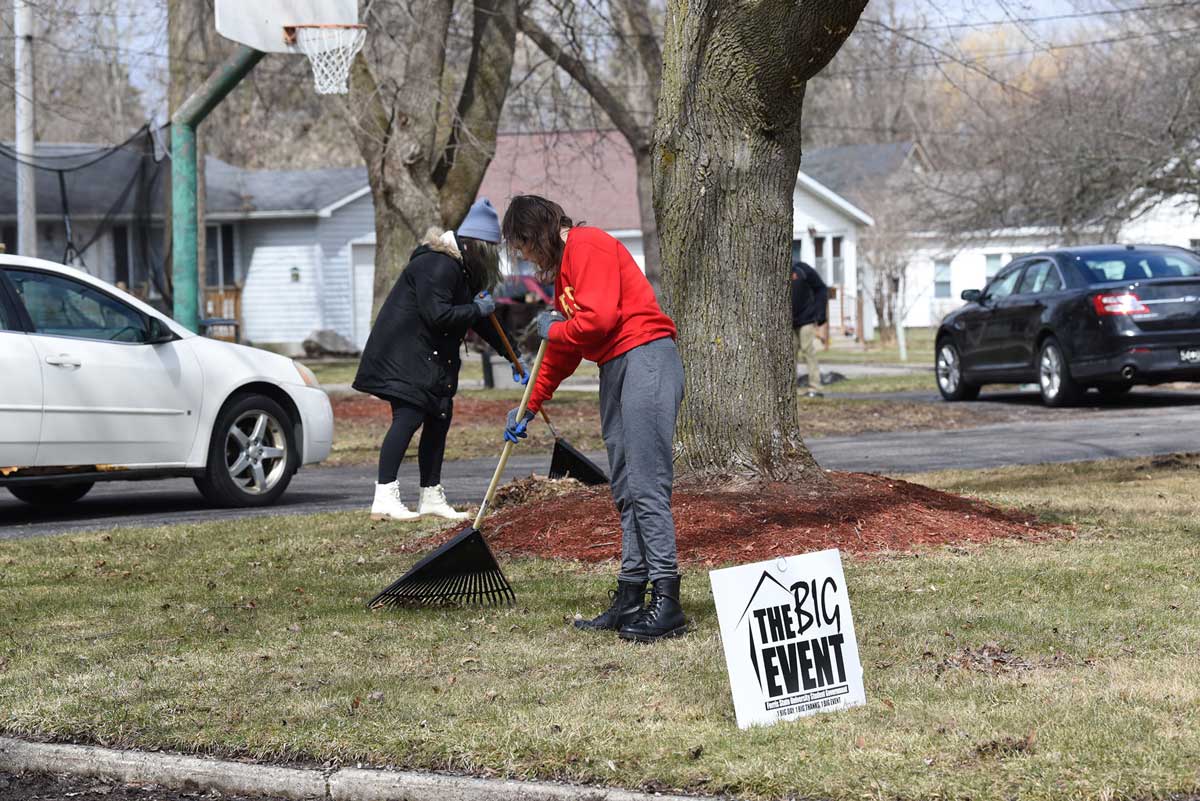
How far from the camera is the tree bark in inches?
353

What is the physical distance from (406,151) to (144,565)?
12.6m

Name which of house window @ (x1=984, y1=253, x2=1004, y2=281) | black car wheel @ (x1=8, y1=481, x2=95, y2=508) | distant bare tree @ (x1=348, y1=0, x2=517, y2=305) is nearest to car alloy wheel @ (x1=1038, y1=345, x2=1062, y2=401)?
distant bare tree @ (x1=348, y1=0, x2=517, y2=305)

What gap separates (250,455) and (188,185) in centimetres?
499

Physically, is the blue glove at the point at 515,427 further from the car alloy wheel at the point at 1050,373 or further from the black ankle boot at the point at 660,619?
the car alloy wheel at the point at 1050,373

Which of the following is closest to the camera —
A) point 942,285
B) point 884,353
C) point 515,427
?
point 515,427

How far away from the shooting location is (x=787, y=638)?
17.1 feet

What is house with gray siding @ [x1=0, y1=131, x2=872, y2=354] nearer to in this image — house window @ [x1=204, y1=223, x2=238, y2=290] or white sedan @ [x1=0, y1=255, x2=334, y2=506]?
house window @ [x1=204, y1=223, x2=238, y2=290]

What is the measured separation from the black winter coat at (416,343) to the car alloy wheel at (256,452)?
1.86 meters

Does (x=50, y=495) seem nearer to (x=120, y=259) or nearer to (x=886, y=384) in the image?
(x=886, y=384)

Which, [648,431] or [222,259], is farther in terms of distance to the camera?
[222,259]

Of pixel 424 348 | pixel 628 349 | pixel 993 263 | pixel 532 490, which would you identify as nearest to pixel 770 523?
pixel 532 490

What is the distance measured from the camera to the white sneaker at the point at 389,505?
1009 centimetres

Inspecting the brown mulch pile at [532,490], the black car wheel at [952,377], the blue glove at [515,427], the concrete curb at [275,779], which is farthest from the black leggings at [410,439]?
the black car wheel at [952,377]

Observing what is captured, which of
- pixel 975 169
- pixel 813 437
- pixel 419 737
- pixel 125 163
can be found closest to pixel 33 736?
pixel 419 737
